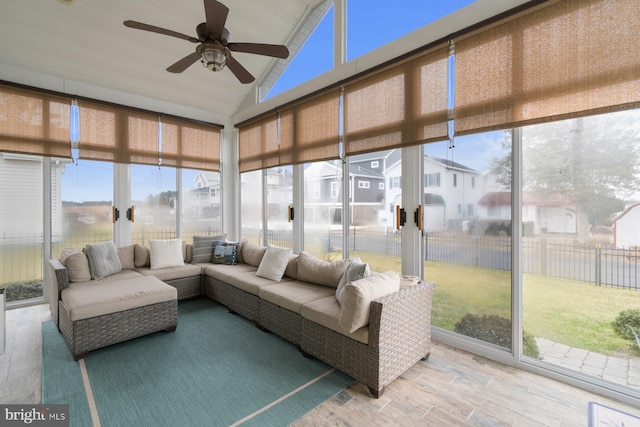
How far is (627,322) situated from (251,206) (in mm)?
4945

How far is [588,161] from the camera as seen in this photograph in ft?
7.02

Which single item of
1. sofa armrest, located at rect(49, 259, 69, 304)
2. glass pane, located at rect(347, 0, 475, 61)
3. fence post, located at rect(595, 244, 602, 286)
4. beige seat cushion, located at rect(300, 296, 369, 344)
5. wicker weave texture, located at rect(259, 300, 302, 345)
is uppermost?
glass pane, located at rect(347, 0, 475, 61)

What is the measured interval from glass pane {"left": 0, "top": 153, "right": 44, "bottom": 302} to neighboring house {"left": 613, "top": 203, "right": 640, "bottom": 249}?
20.9ft

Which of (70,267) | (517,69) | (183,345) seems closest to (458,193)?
(517,69)

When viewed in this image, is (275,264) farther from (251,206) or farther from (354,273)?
(251,206)

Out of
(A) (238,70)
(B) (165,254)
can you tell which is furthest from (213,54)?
(B) (165,254)

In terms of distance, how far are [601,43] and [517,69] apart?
0.47 metres

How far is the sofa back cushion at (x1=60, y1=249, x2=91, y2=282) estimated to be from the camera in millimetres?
3281

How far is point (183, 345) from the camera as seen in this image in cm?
281

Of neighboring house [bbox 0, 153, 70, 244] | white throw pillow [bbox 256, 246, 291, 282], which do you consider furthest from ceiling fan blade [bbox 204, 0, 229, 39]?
neighboring house [bbox 0, 153, 70, 244]

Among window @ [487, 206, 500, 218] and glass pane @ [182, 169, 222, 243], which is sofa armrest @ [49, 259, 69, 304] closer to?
glass pane @ [182, 169, 222, 243]

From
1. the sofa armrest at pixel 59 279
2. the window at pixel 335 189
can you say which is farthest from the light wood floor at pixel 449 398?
the window at pixel 335 189

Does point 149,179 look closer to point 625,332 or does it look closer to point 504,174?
point 504,174

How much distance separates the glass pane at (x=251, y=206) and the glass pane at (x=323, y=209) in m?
1.23
